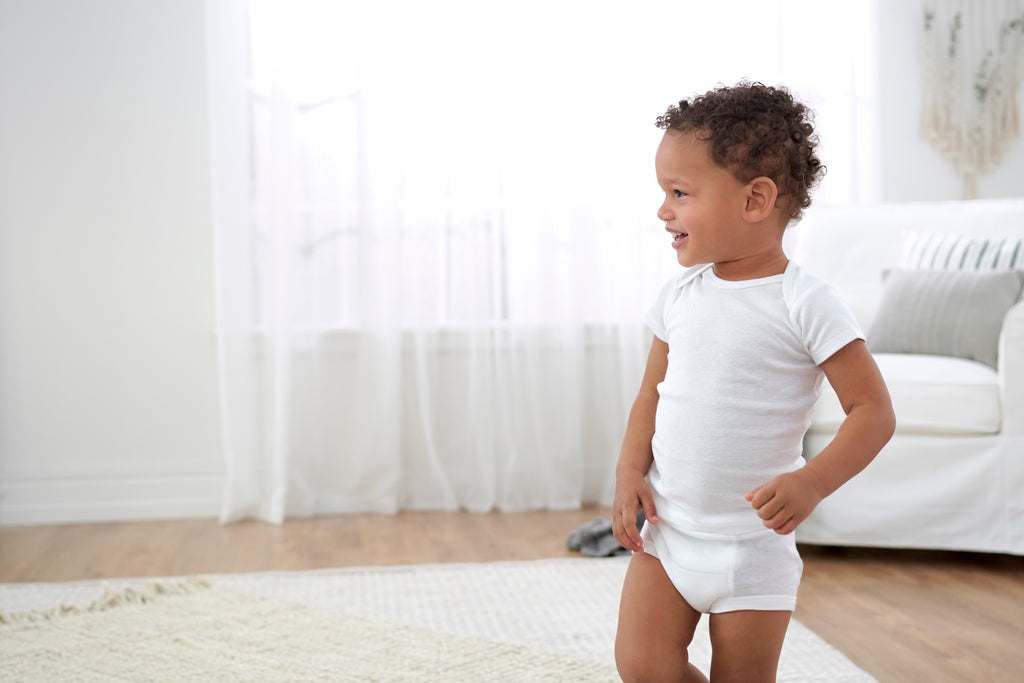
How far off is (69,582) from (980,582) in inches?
79.4

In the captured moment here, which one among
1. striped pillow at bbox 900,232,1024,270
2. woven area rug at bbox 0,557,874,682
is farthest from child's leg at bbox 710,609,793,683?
striped pillow at bbox 900,232,1024,270

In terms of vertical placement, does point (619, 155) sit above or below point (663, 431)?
above

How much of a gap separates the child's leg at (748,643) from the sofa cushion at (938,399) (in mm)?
1302

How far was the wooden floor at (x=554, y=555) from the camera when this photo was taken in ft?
5.66

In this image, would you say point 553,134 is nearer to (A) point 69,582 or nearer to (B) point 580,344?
(B) point 580,344


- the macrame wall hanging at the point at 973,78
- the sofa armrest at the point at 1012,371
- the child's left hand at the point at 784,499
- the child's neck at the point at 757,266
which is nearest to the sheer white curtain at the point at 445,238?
the macrame wall hanging at the point at 973,78

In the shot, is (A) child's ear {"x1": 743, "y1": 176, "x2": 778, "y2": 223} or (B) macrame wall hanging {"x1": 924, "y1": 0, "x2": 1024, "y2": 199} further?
(B) macrame wall hanging {"x1": 924, "y1": 0, "x2": 1024, "y2": 199}

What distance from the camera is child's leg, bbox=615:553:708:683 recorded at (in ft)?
3.41

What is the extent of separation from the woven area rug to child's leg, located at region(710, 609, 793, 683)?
58 cm

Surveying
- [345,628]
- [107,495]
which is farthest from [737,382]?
[107,495]

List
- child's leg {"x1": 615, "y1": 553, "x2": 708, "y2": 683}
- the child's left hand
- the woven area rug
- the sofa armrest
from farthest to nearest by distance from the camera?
the sofa armrest < the woven area rug < child's leg {"x1": 615, "y1": 553, "x2": 708, "y2": 683} < the child's left hand

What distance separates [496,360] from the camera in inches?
121

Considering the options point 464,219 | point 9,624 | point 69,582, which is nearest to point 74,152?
point 464,219

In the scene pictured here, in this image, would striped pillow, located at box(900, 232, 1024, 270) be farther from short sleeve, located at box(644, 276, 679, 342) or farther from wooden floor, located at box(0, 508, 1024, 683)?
short sleeve, located at box(644, 276, 679, 342)
